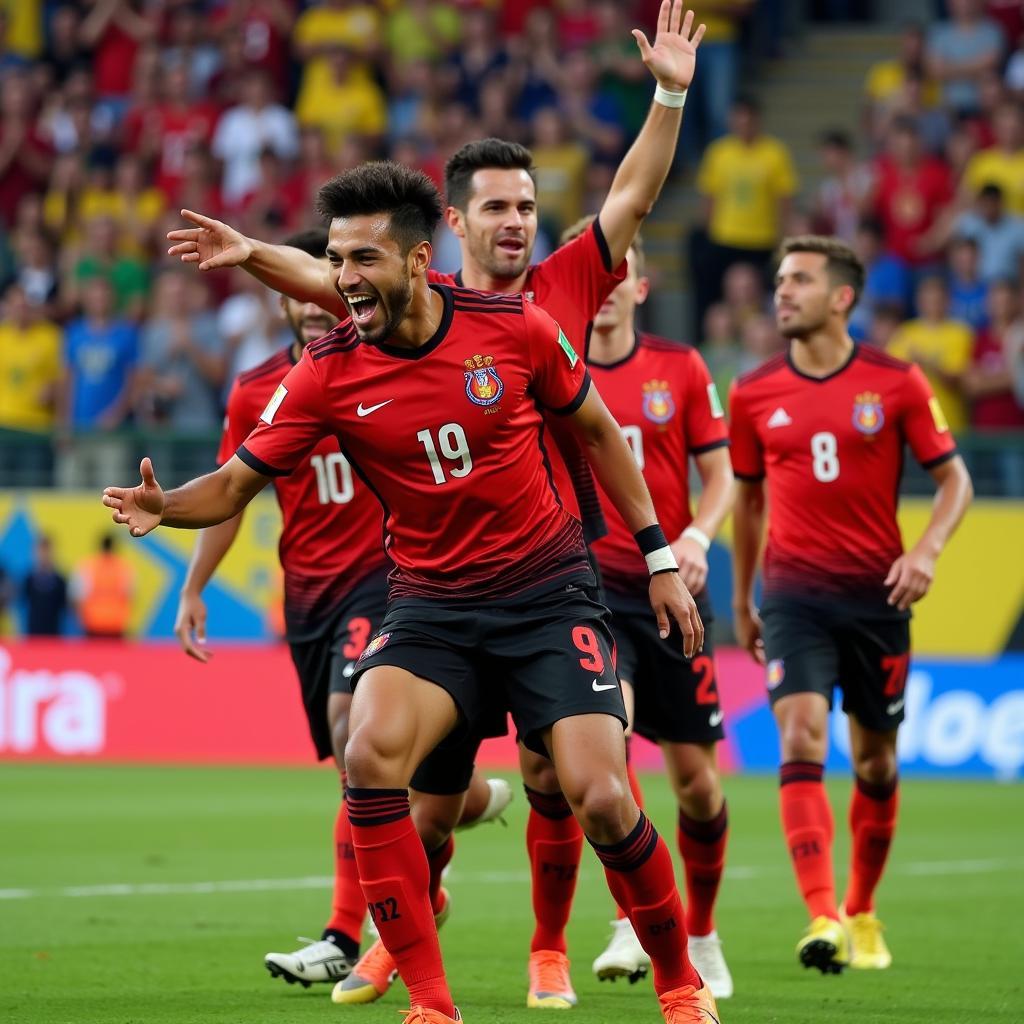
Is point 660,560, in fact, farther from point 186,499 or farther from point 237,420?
point 237,420

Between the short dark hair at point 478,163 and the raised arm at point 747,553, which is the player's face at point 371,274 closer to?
the short dark hair at point 478,163

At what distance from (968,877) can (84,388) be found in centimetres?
1139

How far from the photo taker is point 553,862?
7.73m

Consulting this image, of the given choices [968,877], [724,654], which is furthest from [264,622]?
[968,877]

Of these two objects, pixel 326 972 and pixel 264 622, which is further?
pixel 264 622

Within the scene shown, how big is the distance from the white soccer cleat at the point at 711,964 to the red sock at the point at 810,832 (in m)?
0.45

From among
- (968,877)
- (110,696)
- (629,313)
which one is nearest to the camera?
(629,313)

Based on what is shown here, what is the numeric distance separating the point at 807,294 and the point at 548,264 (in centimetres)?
209

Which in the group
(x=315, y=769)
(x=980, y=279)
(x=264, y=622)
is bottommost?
(x=315, y=769)

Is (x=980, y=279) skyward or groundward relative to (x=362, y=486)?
skyward

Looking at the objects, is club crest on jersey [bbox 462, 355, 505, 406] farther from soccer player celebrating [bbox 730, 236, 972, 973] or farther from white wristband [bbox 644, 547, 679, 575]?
soccer player celebrating [bbox 730, 236, 972, 973]

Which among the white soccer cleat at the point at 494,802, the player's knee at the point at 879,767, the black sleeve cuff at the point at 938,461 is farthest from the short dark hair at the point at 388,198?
the player's knee at the point at 879,767

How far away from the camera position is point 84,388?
20234 mm

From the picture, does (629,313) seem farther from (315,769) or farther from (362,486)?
(315,769)
